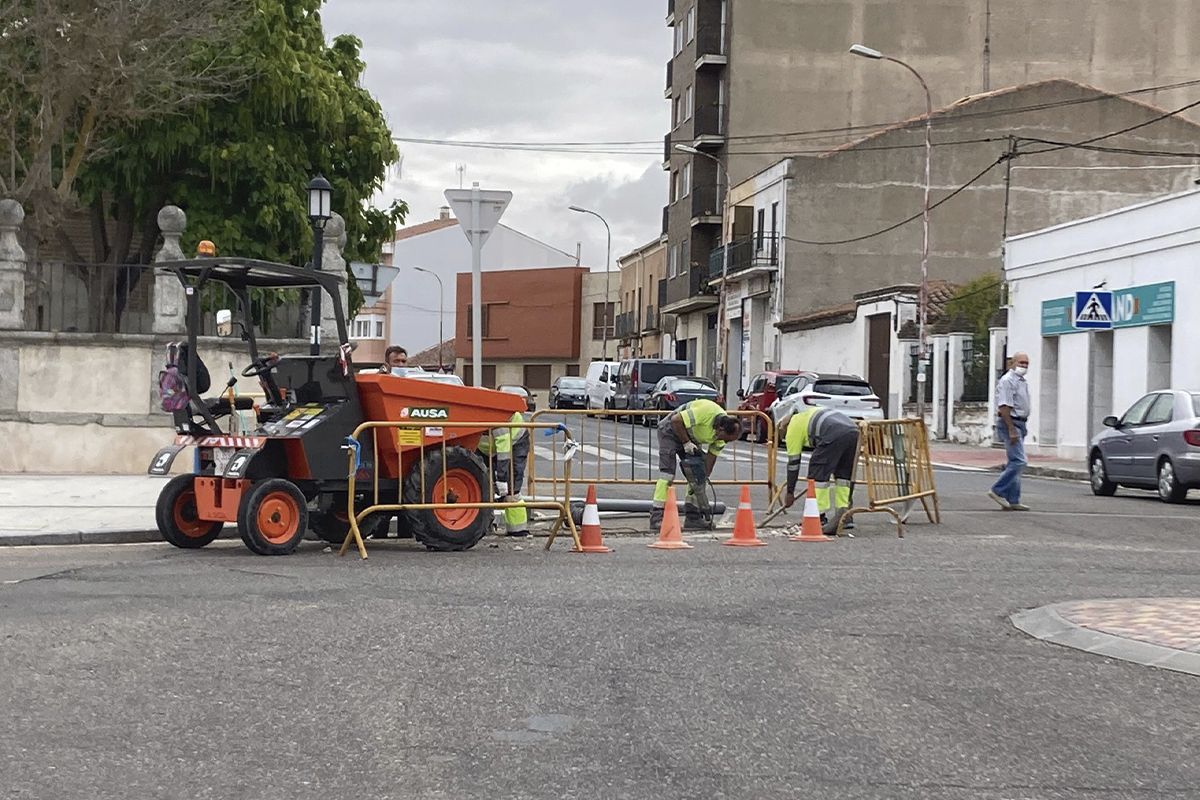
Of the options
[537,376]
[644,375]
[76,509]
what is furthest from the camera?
[537,376]

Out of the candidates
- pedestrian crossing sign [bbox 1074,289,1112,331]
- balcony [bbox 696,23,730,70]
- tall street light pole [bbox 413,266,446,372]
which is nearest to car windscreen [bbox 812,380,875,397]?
pedestrian crossing sign [bbox 1074,289,1112,331]

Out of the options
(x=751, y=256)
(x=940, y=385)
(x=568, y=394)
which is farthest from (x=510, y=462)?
(x=568, y=394)

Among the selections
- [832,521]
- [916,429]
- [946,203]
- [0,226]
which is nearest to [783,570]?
[832,521]

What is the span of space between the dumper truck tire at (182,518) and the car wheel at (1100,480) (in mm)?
13318

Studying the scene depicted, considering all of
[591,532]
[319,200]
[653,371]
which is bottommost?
[591,532]

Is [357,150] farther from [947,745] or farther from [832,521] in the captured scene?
A: [947,745]

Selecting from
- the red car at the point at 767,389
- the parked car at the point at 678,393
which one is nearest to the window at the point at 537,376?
the parked car at the point at 678,393

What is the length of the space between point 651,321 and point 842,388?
131 feet

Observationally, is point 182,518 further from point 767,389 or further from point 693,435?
point 767,389

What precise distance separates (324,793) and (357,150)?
25.9 m

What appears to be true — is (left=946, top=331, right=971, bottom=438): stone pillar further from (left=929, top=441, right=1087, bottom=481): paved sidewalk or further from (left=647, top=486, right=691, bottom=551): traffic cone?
(left=647, top=486, right=691, bottom=551): traffic cone

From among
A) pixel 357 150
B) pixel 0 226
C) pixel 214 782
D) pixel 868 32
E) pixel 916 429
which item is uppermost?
pixel 868 32

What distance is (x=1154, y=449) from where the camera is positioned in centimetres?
2180

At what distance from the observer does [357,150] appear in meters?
30.9
